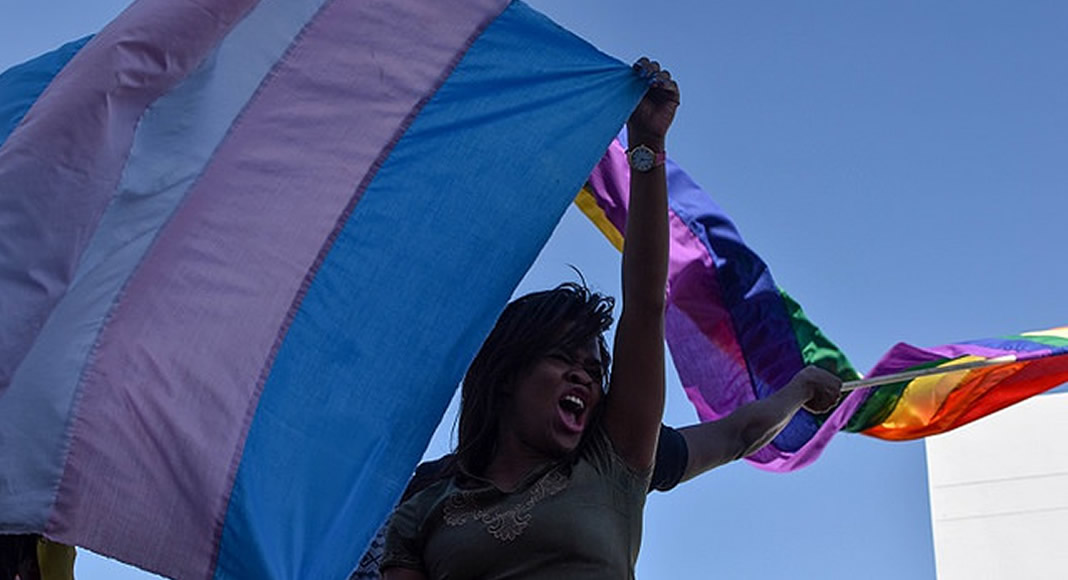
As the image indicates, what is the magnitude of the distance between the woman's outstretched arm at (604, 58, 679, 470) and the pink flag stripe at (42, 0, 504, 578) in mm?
573

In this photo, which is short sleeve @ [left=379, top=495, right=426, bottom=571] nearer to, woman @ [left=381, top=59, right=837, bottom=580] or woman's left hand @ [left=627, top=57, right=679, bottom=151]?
woman @ [left=381, top=59, right=837, bottom=580]

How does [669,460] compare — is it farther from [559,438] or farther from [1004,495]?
[1004,495]

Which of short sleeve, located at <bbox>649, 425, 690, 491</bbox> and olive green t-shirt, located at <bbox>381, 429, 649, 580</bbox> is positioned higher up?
short sleeve, located at <bbox>649, 425, 690, 491</bbox>

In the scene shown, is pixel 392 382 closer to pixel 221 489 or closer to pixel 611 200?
pixel 221 489

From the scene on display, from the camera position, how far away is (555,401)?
9.44 ft

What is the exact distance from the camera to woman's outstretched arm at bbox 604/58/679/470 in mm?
2822

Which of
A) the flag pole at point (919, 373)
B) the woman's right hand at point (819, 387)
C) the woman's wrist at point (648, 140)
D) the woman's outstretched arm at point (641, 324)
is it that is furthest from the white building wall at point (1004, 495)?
the woman's outstretched arm at point (641, 324)

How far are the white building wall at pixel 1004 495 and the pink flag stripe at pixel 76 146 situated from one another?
13.7 metres

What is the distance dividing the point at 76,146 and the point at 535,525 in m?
1.03

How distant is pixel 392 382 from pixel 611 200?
2.70m

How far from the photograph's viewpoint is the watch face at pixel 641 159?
2967mm

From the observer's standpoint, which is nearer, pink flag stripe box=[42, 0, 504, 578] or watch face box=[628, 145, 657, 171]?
pink flag stripe box=[42, 0, 504, 578]

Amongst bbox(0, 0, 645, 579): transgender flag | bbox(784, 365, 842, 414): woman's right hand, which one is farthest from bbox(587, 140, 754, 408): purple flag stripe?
bbox(0, 0, 645, 579): transgender flag

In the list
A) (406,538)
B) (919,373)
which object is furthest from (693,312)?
(406,538)
